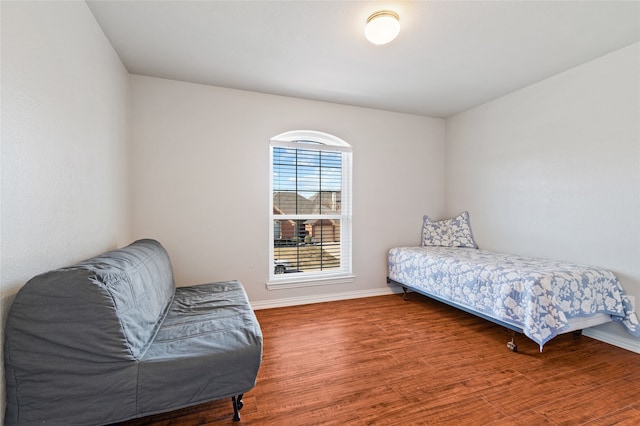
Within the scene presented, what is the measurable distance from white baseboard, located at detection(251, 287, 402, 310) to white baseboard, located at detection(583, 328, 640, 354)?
1919 mm

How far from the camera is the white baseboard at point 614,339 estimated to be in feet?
7.47

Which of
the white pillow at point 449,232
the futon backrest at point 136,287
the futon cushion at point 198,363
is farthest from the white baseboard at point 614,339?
the futon backrest at point 136,287

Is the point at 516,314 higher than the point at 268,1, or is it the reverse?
the point at 268,1

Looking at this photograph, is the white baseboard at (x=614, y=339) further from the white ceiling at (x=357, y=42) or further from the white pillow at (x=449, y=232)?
the white ceiling at (x=357, y=42)

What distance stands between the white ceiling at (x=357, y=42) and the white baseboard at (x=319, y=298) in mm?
2400

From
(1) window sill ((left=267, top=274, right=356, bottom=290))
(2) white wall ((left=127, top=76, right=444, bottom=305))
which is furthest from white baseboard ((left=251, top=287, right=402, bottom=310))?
(1) window sill ((left=267, top=274, right=356, bottom=290))

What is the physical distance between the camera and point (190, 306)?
210 cm

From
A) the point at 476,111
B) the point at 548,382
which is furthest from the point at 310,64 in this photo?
the point at 548,382

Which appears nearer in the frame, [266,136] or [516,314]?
[516,314]

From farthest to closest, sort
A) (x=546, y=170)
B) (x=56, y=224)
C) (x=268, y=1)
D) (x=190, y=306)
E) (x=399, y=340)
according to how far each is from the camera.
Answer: (x=546, y=170) → (x=399, y=340) → (x=190, y=306) → (x=268, y=1) → (x=56, y=224)

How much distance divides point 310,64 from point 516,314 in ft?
8.90

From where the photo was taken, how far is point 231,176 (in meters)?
3.11

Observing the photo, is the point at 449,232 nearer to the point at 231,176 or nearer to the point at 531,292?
the point at 531,292

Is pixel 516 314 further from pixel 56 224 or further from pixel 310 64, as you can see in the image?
pixel 56 224
